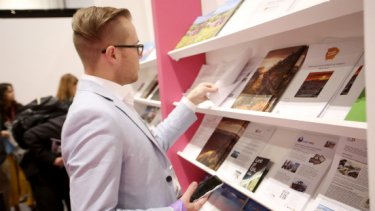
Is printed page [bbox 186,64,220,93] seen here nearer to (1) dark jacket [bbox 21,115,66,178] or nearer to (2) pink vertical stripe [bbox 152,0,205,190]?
(2) pink vertical stripe [bbox 152,0,205,190]

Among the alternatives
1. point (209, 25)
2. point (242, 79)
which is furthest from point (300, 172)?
point (209, 25)

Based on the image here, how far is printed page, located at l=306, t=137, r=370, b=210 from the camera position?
95 centimetres

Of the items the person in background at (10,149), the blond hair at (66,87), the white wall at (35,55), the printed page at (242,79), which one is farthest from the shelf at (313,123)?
the white wall at (35,55)

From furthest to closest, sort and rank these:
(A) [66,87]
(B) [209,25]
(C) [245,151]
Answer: (A) [66,87]
(B) [209,25]
(C) [245,151]

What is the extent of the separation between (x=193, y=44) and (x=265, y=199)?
84cm

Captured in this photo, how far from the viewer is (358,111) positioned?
0.86 meters

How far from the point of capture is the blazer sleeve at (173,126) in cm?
161

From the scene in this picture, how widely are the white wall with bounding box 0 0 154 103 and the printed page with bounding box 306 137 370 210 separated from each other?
3699 millimetres

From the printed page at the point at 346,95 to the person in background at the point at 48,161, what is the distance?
2.39m

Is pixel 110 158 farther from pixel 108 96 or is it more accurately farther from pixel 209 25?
pixel 209 25

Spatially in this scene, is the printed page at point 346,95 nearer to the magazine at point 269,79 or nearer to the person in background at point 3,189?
the magazine at point 269,79

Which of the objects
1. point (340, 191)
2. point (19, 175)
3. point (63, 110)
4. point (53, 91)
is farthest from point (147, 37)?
point (340, 191)

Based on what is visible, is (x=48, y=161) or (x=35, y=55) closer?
(x=48, y=161)

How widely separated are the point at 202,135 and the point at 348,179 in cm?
105
